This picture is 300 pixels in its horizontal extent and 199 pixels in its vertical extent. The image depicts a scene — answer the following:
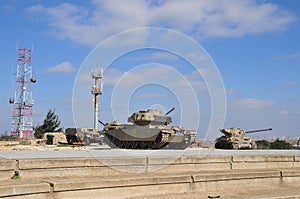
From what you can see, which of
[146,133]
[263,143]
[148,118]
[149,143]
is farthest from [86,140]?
[263,143]

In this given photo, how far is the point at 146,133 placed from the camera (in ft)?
78.5

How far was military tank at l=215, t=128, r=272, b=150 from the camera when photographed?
30.7 m

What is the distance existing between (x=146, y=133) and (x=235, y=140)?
9564 millimetres

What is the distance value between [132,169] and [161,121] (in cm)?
1720

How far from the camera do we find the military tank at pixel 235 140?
101 ft

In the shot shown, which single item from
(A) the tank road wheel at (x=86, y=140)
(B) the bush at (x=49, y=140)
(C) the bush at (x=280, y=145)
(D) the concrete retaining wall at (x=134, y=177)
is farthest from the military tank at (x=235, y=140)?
(D) the concrete retaining wall at (x=134, y=177)

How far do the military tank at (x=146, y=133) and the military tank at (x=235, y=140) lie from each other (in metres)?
4.98

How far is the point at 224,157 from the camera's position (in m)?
11.0

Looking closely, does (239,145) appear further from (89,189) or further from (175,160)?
(89,189)

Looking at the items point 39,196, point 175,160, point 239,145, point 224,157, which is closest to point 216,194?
point 175,160

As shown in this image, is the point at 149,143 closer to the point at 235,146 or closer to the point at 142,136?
the point at 142,136

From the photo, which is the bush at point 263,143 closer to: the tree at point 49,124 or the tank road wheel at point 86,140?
the tank road wheel at point 86,140

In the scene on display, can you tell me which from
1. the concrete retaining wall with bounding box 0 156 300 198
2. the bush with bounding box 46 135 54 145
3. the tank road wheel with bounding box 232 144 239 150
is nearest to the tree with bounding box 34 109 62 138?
the bush with bounding box 46 135 54 145

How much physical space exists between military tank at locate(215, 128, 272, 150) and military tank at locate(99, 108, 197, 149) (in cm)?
498
